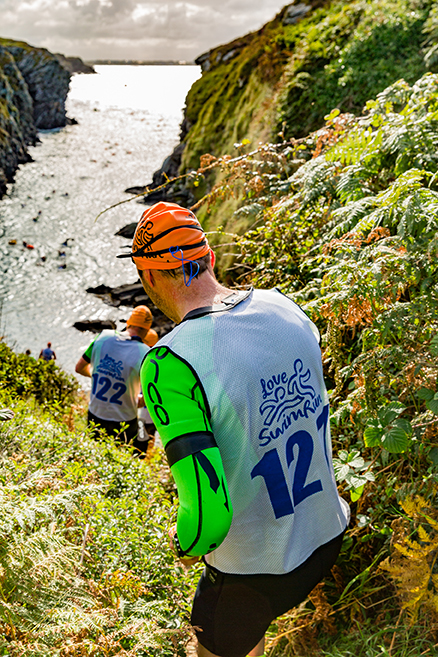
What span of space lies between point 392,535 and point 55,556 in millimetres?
1765

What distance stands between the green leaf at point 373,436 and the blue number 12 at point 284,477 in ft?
2.30

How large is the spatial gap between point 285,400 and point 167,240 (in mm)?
819

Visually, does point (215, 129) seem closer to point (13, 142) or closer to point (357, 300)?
point (357, 300)

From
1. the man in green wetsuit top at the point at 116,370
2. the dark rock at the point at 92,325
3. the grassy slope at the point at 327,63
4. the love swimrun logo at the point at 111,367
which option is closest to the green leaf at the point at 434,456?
the man in green wetsuit top at the point at 116,370

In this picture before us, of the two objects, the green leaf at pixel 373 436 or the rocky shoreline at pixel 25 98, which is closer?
the green leaf at pixel 373 436

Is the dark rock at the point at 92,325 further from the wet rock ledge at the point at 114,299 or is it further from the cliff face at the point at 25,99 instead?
the cliff face at the point at 25,99

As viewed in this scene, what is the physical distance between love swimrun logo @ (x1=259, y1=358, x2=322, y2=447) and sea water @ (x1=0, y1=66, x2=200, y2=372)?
8.32 metres

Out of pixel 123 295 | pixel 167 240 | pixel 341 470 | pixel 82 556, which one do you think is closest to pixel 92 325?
pixel 123 295

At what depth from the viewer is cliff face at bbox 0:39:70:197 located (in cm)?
5122

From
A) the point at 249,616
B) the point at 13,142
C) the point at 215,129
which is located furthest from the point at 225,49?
the point at 13,142

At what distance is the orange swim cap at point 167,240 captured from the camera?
1.93 meters

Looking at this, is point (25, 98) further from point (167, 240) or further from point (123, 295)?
point (167, 240)

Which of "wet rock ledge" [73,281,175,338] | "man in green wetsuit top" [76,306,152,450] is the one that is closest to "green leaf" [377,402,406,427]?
"man in green wetsuit top" [76,306,152,450]

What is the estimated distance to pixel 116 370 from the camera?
4.99 metres
